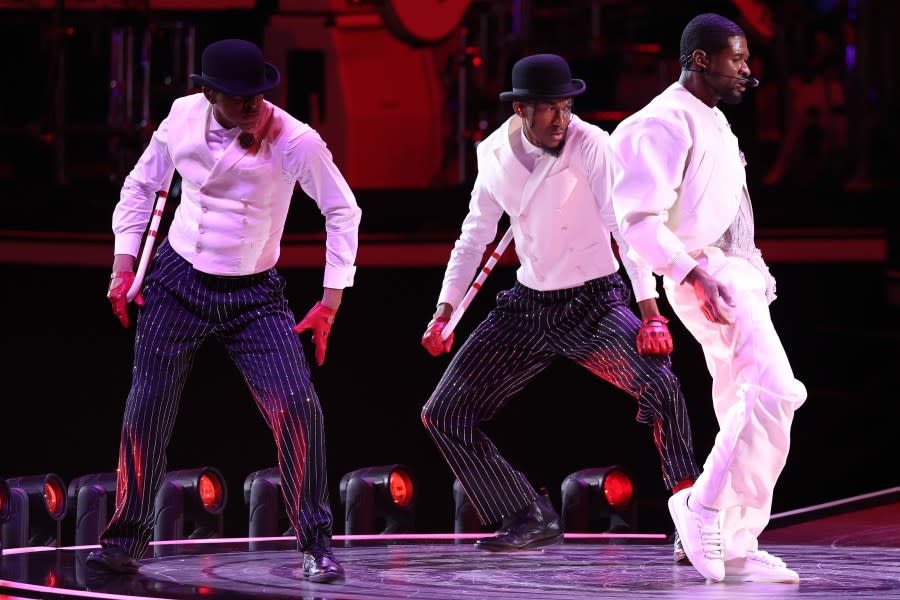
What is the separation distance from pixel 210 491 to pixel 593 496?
1488mm

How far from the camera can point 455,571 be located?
5980mm

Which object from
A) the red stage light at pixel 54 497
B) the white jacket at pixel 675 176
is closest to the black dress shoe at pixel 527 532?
the white jacket at pixel 675 176

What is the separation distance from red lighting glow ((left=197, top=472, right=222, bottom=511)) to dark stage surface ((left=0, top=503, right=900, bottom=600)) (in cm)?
35

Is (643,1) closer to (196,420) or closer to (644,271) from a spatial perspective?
(196,420)

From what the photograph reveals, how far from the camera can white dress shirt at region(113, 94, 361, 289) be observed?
5742 mm

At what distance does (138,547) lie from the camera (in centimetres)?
589

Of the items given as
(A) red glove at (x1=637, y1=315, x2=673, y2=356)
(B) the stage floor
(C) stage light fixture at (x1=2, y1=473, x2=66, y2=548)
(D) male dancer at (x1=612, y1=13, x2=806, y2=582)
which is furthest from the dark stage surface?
(A) red glove at (x1=637, y1=315, x2=673, y2=356)

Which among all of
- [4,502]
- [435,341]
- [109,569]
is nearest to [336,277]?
[435,341]

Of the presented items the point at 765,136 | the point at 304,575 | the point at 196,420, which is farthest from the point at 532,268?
the point at 765,136

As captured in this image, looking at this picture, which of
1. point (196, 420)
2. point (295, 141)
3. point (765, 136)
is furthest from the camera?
point (765, 136)

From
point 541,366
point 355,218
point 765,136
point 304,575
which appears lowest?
point 304,575

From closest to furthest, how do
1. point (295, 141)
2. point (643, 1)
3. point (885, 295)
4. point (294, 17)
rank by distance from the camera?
point (295, 141)
point (885, 295)
point (294, 17)
point (643, 1)

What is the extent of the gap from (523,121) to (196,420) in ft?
10.8

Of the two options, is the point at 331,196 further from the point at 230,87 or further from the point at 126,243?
the point at 126,243
